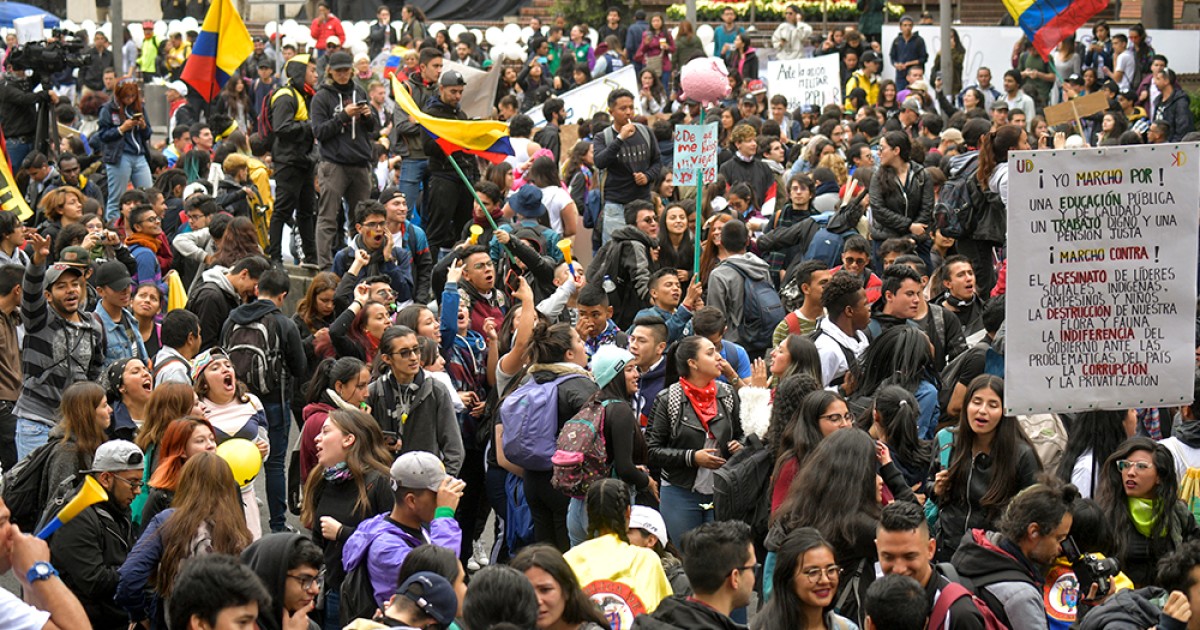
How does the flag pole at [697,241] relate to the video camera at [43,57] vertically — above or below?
below

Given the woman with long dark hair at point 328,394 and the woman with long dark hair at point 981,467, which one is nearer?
the woman with long dark hair at point 981,467

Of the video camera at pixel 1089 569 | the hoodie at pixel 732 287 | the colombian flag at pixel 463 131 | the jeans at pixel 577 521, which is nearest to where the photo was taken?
the video camera at pixel 1089 569

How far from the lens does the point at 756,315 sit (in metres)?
10.7

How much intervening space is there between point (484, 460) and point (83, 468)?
97.2 inches

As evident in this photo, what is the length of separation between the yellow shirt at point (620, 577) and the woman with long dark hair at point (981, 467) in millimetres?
1565

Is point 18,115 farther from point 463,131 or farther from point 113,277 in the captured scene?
point 113,277

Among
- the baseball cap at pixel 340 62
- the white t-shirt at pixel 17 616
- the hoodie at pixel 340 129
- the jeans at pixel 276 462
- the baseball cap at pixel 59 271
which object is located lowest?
the jeans at pixel 276 462

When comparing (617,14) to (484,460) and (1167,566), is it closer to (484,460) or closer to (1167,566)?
(484,460)

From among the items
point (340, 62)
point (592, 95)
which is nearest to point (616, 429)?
point (340, 62)

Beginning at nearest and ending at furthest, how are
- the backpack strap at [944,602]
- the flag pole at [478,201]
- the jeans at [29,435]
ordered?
the backpack strap at [944,602] < the jeans at [29,435] < the flag pole at [478,201]

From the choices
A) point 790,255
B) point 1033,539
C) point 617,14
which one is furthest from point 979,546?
point 617,14

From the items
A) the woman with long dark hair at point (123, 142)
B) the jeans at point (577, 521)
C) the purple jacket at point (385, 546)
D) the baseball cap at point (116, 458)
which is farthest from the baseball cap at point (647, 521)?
the woman with long dark hair at point (123, 142)

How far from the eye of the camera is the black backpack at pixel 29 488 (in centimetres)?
768

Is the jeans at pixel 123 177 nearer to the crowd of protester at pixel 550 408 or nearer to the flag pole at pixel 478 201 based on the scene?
the crowd of protester at pixel 550 408
